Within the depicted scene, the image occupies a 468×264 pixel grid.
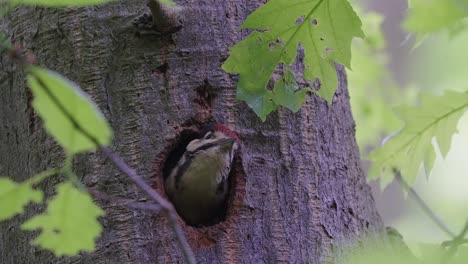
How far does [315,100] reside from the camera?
1643mm

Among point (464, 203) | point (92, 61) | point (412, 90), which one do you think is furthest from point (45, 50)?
point (464, 203)

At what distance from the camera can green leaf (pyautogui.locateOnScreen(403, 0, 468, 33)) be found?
1506mm

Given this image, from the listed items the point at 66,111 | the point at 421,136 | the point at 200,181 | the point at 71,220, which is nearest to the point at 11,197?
the point at 71,220

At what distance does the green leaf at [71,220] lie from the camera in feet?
3.19

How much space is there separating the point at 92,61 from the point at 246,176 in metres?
0.39

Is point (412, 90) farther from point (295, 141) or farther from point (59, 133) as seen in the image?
point (59, 133)

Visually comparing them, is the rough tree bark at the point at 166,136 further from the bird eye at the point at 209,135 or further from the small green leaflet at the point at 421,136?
the small green leaflet at the point at 421,136

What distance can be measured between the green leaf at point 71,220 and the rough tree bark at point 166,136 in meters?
0.44

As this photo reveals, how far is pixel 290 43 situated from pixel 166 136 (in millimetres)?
312

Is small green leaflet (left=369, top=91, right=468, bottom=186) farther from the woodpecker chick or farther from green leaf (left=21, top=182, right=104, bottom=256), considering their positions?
green leaf (left=21, top=182, right=104, bottom=256)

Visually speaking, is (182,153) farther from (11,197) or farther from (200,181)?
(11,197)

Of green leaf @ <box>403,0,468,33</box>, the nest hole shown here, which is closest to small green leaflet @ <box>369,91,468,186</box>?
green leaf @ <box>403,0,468,33</box>

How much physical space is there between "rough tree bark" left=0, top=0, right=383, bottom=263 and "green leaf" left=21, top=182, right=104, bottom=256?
0.44 meters

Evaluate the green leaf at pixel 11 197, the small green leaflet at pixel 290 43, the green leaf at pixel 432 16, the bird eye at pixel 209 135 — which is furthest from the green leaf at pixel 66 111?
the green leaf at pixel 432 16
